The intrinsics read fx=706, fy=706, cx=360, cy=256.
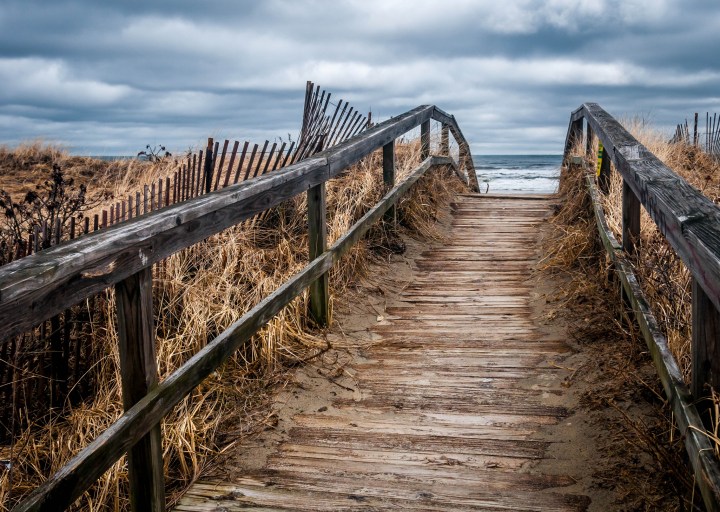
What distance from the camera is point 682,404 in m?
2.66

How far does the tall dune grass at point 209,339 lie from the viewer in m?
3.23

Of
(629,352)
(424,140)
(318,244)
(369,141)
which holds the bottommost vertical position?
(629,352)

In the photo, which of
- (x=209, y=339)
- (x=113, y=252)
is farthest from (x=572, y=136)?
(x=113, y=252)

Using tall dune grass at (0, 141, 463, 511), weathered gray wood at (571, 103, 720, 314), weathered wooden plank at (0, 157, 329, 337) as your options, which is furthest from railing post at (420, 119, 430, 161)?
weathered wooden plank at (0, 157, 329, 337)

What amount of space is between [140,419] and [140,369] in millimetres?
174

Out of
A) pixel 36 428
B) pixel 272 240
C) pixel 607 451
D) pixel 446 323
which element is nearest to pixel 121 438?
pixel 36 428

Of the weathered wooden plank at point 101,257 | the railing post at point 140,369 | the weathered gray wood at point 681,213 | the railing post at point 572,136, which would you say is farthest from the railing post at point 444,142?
the railing post at point 140,369

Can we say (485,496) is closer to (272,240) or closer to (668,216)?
(668,216)

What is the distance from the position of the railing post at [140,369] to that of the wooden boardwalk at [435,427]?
277 millimetres

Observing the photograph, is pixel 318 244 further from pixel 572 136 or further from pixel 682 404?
pixel 572 136

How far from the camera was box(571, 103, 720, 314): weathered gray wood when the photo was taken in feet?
6.91

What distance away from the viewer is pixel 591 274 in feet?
18.3

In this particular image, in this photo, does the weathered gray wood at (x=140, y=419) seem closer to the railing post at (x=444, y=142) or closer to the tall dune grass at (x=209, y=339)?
the tall dune grass at (x=209, y=339)

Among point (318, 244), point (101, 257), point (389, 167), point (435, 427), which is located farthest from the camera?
point (389, 167)
